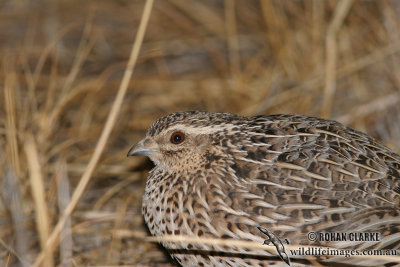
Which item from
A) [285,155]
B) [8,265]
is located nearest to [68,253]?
[8,265]

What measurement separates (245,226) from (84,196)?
174cm

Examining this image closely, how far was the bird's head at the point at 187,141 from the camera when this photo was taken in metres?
3.07

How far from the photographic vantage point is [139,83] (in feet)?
17.0

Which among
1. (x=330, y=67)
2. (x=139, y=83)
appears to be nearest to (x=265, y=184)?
(x=330, y=67)

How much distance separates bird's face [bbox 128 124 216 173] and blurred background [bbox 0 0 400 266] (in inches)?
18.3

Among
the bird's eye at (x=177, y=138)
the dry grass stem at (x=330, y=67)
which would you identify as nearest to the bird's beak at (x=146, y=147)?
the bird's eye at (x=177, y=138)

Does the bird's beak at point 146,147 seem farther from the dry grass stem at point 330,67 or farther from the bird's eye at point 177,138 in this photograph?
the dry grass stem at point 330,67

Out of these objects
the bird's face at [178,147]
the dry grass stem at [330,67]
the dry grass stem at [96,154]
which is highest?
the dry grass stem at [330,67]

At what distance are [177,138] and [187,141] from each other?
0.21 feet

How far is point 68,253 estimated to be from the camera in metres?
3.19

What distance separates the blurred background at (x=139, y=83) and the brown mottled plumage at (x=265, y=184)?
51 centimetres

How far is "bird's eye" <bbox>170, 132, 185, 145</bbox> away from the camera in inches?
123

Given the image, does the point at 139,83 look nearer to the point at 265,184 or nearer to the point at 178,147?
the point at 178,147

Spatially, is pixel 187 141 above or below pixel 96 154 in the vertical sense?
above
